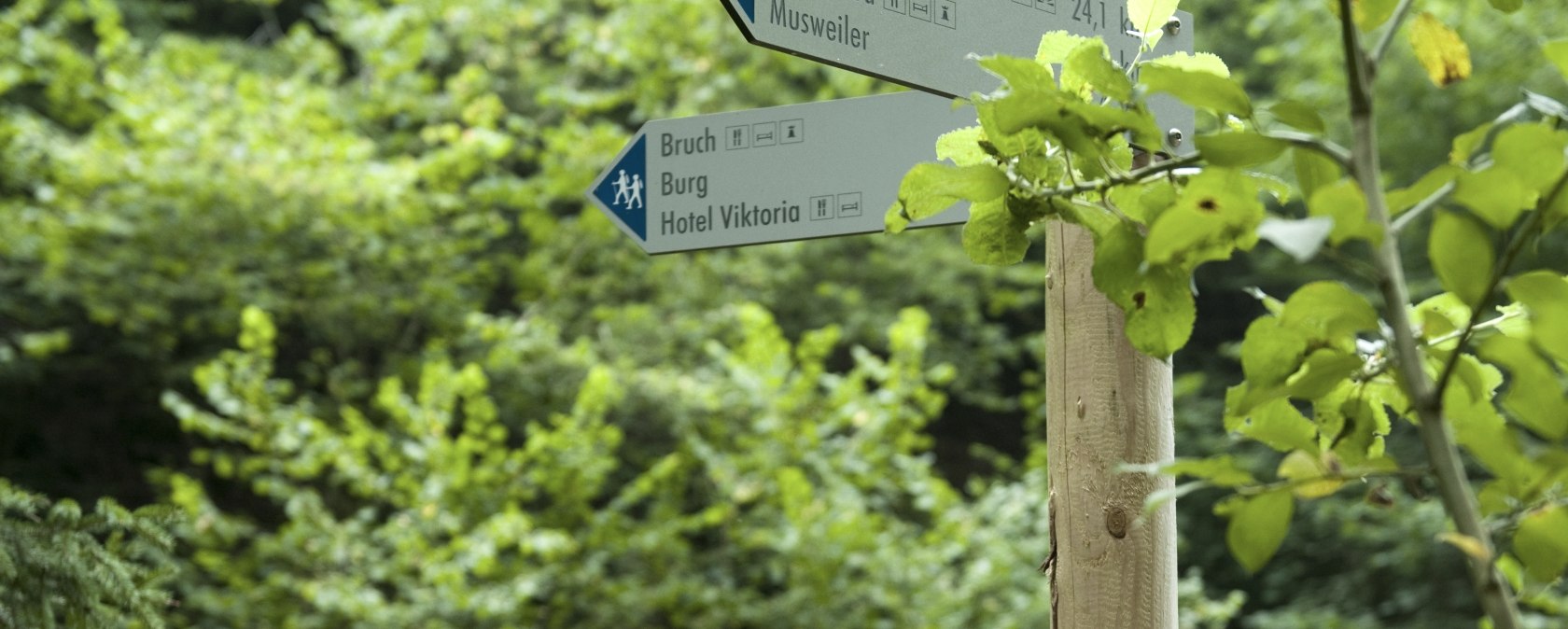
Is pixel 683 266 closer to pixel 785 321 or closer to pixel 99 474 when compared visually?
pixel 785 321

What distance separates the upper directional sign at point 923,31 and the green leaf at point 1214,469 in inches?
27.6

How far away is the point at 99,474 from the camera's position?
6730mm

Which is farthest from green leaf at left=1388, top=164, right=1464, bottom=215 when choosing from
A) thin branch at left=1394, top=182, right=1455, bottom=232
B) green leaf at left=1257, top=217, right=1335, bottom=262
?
green leaf at left=1257, top=217, right=1335, bottom=262

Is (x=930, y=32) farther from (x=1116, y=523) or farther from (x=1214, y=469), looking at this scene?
(x=1214, y=469)

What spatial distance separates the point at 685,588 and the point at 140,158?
2382 millimetres

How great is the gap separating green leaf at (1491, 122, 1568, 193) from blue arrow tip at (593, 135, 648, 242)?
118cm

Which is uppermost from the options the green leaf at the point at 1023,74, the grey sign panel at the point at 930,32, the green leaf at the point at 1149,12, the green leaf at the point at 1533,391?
the grey sign panel at the point at 930,32

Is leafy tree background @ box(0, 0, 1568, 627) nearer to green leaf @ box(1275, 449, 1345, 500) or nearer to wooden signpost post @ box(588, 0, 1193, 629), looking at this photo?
wooden signpost post @ box(588, 0, 1193, 629)

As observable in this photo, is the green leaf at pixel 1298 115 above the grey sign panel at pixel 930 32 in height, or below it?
below

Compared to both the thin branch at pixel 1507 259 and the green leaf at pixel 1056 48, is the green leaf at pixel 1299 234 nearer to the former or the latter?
the thin branch at pixel 1507 259

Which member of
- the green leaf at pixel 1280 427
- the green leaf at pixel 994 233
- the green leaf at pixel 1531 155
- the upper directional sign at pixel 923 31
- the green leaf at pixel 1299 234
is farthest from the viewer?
the upper directional sign at pixel 923 31

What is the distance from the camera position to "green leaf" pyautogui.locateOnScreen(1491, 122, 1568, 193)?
589 mm

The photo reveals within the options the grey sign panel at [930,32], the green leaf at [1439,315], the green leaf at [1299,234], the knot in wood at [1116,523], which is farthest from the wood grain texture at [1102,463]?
the green leaf at [1299,234]

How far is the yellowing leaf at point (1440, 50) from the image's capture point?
69cm
